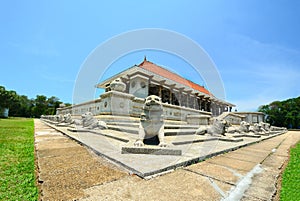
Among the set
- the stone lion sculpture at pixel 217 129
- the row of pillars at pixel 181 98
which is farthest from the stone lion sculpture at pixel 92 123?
the row of pillars at pixel 181 98

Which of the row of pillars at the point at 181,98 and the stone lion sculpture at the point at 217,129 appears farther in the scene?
the row of pillars at the point at 181,98

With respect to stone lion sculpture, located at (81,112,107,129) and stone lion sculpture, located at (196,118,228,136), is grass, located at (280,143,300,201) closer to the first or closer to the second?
stone lion sculpture, located at (196,118,228,136)

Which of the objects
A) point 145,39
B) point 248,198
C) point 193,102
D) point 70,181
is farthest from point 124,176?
point 193,102

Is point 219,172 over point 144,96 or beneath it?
beneath

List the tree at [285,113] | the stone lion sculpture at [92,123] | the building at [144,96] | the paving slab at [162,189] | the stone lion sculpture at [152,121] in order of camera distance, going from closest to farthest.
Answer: the paving slab at [162,189], the stone lion sculpture at [152,121], the stone lion sculpture at [92,123], the building at [144,96], the tree at [285,113]

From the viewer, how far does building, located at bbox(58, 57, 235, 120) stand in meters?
8.71

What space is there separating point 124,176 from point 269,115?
50603 mm

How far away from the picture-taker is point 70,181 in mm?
1809

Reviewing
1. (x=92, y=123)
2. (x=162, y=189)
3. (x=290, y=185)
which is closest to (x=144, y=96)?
(x=92, y=123)

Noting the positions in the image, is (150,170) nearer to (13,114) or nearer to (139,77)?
(139,77)

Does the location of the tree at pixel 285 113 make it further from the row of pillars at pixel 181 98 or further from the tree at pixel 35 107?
the tree at pixel 35 107

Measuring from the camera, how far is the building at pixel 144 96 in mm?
8711

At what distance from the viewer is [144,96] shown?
18781 millimetres

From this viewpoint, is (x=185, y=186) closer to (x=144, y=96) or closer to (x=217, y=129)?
(x=217, y=129)
